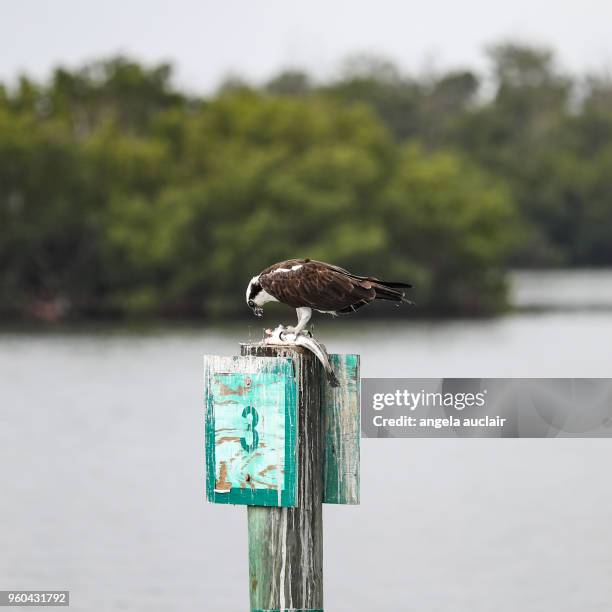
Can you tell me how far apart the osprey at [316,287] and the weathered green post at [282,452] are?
2.25ft

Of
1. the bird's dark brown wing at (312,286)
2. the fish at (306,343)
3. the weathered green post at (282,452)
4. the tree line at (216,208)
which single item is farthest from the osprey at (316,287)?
the tree line at (216,208)

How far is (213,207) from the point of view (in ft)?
228

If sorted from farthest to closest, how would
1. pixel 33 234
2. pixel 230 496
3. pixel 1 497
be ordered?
pixel 33 234 → pixel 1 497 → pixel 230 496

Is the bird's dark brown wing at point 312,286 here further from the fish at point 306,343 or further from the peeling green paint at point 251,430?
the peeling green paint at point 251,430

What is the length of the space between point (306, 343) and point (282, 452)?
54 cm

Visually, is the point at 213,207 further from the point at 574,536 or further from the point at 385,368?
the point at 574,536

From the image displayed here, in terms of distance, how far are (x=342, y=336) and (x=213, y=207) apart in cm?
1881

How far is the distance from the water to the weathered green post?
561 centimetres

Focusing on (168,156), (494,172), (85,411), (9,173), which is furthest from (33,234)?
(494,172)

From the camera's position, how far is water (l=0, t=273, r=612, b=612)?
1451 cm

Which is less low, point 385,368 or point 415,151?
point 415,151

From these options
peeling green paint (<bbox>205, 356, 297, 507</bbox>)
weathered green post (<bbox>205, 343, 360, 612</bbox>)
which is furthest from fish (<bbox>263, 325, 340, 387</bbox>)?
peeling green paint (<bbox>205, 356, 297, 507</bbox>)

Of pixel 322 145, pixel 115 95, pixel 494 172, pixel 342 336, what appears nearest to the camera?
pixel 342 336

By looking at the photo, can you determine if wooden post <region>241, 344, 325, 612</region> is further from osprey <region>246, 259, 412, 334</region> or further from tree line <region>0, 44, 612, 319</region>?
tree line <region>0, 44, 612, 319</region>
